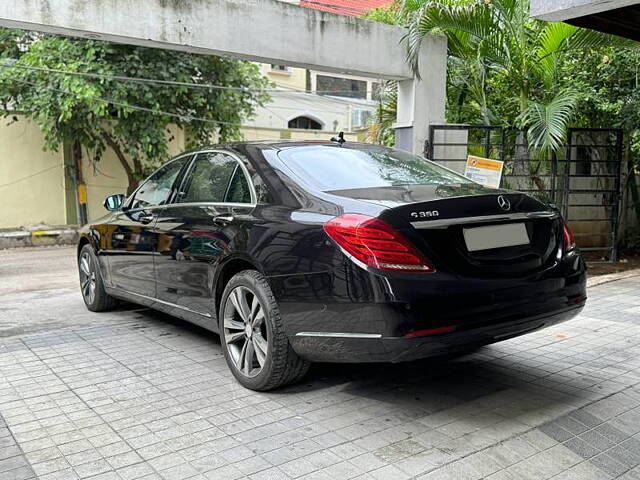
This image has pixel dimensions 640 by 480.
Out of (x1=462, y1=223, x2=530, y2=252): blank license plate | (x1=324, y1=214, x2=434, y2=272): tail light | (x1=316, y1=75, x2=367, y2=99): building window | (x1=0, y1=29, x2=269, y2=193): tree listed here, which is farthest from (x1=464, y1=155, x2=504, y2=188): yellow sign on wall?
(x1=316, y1=75, x2=367, y2=99): building window

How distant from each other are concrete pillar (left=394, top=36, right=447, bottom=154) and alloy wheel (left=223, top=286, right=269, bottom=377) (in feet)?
19.1

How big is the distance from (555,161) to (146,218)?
20.9 feet

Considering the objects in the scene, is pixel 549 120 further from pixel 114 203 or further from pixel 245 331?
pixel 245 331

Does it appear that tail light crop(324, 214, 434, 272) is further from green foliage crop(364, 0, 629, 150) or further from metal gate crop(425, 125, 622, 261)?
metal gate crop(425, 125, 622, 261)

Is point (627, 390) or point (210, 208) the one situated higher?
point (210, 208)

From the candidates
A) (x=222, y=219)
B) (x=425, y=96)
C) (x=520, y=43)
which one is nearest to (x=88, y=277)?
(x=222, y=219)

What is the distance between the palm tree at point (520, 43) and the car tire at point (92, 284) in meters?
5.46

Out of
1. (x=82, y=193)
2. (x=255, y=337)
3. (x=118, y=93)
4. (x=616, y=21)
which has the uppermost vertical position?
(x=118, y=93)

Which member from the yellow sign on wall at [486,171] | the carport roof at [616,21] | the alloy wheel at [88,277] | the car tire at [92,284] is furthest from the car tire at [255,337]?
the yellow sign on wall at [486,171]

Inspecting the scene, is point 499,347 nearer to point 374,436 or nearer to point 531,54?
point 374,436

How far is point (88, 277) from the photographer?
20.2 ft

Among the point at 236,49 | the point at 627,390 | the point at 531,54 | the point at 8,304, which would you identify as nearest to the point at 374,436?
the point at 627,390

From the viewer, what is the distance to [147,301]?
16.6 ft

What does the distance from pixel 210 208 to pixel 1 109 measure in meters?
12.0
